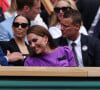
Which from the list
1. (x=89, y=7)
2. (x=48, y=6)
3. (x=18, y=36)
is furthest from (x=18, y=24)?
(x=89, y=7)

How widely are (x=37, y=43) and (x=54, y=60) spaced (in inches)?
9.5

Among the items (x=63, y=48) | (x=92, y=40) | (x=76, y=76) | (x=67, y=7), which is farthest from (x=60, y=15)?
(x=76, y=76)

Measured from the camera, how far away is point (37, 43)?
490 cm

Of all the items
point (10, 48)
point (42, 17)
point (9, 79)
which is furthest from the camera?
point (42, 17)

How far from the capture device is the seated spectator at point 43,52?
4.87 metres

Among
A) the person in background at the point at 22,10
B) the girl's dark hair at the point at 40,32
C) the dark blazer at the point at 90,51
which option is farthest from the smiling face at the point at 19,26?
the dark blazer at the point at 90,51

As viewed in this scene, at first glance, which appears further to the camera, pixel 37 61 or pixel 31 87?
pixel 37 61

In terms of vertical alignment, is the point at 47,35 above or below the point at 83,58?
above

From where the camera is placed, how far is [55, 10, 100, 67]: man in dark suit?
5426mm

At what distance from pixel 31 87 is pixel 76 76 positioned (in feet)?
1.28

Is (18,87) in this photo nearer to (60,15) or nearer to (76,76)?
(76,76)

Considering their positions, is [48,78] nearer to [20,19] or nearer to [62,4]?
[20,19]

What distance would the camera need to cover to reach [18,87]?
13.5 feet

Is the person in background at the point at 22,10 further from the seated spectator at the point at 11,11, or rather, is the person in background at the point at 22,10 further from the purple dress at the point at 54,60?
the purple dress at the point at 54,60
